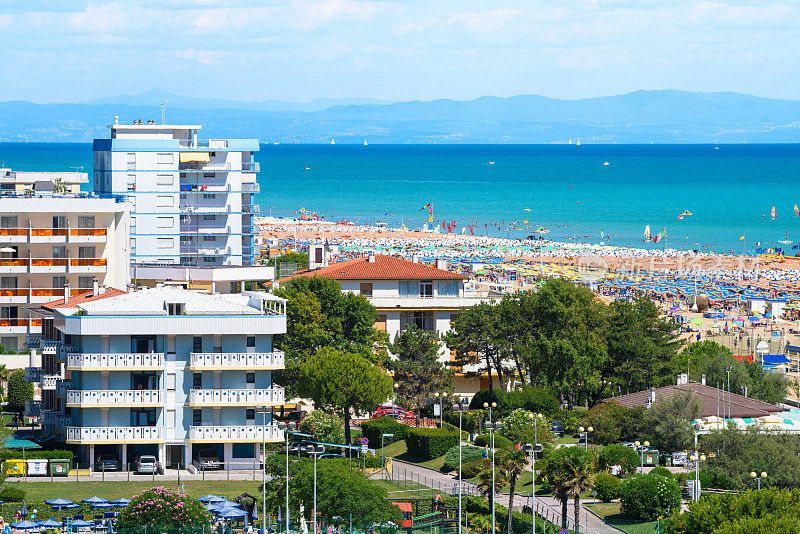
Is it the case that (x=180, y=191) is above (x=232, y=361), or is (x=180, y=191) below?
above

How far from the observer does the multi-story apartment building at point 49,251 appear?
8325cm

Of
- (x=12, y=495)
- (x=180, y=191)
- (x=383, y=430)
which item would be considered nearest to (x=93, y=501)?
(x=12, y=495)

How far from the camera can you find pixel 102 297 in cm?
6184

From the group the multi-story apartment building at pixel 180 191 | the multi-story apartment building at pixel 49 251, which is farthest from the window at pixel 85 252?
the multi-story apartment building at pixel 180 191

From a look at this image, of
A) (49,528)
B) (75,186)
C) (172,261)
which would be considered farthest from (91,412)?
(75,186)

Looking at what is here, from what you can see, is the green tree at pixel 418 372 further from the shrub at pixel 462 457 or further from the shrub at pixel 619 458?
the shrub at pixel 619 458

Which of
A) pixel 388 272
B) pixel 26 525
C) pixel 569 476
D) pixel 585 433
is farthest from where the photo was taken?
pixel 388 272

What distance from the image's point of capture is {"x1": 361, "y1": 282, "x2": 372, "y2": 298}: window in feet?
265

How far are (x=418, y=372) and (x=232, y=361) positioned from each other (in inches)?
616

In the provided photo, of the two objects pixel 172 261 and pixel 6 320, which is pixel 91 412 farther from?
pixel 172 261

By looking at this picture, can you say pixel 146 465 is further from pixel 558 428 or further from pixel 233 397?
pixel 558 428

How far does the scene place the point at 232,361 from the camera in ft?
185

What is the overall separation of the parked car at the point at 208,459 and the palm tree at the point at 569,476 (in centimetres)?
1457

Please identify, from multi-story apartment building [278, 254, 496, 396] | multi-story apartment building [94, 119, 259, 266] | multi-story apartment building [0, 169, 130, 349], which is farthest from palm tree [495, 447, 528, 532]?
multi-story apartment building [94, 119, 259, 266]
